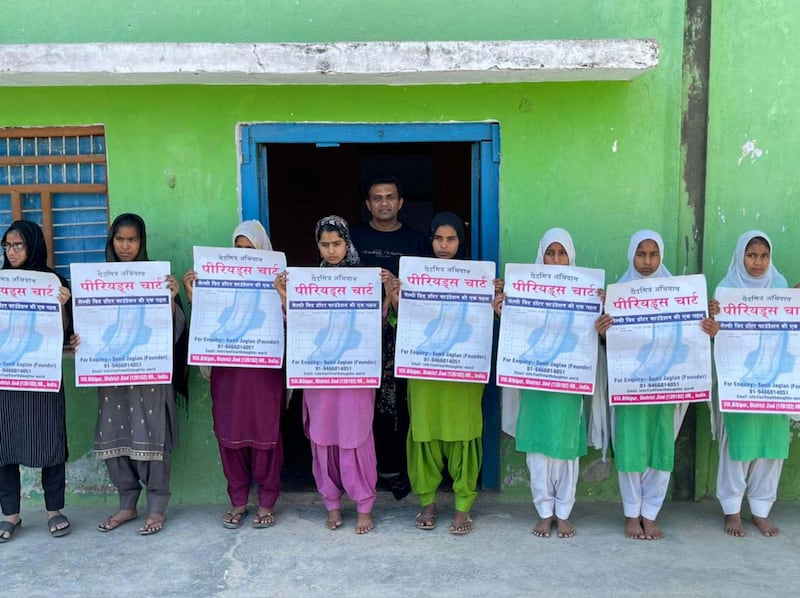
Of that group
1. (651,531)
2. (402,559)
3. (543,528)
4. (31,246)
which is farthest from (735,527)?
(31,246)

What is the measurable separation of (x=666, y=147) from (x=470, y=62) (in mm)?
1195

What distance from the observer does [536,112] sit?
434 cm

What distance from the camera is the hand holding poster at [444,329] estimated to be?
3922mm

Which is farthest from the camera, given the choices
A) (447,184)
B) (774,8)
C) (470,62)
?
(447,184)

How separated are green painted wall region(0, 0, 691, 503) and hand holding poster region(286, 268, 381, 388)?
819 mm

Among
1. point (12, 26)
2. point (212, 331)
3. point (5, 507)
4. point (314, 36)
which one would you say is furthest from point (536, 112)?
point (5, 507)

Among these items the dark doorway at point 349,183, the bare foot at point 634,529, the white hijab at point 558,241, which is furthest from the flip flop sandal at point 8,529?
the dark doorway at point 349,183

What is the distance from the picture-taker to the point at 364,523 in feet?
13.5

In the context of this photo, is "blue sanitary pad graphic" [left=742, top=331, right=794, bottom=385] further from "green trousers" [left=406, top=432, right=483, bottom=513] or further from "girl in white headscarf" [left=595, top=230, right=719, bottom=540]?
"green trousers" [left=406, top=432, right=483, bottom=513]

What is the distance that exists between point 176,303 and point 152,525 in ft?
3.69

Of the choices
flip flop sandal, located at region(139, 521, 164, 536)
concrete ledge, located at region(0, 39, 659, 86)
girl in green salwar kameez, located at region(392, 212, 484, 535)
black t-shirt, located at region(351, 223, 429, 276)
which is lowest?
flip flop sandal, located at region(139, 521, 164, 536)

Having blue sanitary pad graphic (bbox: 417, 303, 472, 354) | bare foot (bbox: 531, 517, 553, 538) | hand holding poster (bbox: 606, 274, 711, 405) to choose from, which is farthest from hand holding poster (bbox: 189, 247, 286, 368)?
hand holding poster (bbox: 606, 274, 711, 405)

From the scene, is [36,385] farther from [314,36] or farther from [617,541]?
[617,541]

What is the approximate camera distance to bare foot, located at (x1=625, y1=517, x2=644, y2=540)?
13.1ft
